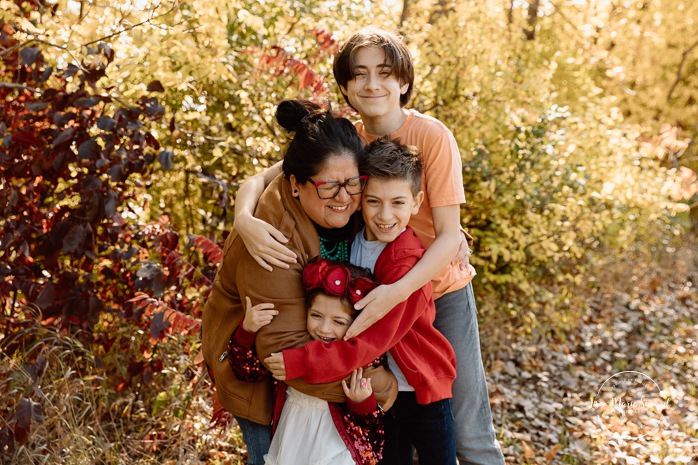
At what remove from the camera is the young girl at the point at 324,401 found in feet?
7.75

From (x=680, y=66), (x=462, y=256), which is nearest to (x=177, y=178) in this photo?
(x=462, y=256)

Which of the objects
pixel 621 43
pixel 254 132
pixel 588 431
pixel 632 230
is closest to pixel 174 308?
pixel 254 132

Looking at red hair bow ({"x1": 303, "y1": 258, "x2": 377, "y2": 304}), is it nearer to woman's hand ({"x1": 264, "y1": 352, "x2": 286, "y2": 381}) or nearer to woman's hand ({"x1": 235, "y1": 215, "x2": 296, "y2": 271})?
woman's hand ({"x1": 235, "y1": 215, "x2": 296, "y2": 271})

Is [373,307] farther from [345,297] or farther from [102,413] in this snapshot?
[102,413]

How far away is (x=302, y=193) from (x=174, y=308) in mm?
1682

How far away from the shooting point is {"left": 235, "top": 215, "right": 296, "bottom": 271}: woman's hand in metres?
2.36

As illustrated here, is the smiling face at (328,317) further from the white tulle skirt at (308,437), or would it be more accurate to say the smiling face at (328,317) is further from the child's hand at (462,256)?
the child's hand at (462,256)

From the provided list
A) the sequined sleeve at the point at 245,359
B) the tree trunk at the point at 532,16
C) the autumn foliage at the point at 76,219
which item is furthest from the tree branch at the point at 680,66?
the sequined sleeve at the point at 245,359

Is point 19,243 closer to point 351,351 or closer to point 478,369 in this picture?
point 351,351

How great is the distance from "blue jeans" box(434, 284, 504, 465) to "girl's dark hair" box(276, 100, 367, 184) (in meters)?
0.72

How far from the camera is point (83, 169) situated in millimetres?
3787

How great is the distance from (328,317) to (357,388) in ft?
0.83

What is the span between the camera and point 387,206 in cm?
252

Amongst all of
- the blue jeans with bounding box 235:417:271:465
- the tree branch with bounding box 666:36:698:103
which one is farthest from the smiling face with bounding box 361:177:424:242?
the tree branch with bounding box 666:36:698:103
